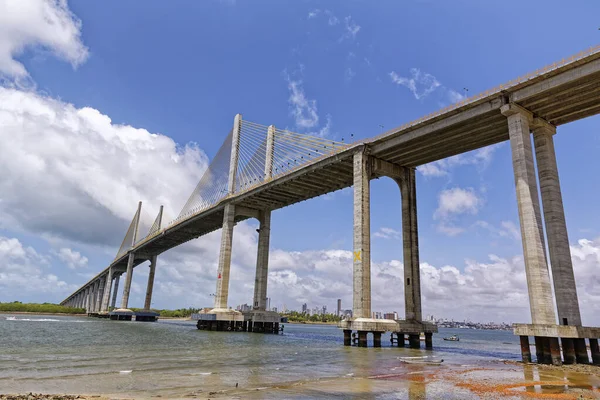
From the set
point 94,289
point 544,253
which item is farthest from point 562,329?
point 94,289

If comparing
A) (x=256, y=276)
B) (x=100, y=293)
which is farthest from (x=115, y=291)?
(x=256, y=276)

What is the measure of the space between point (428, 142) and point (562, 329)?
69.6 ft

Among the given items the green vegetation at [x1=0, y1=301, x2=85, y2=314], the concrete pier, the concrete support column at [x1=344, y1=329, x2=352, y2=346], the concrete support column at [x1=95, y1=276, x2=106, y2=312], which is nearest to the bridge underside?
the concrete pier

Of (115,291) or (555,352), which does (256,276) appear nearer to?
(555,352)

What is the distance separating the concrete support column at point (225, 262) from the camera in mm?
61656

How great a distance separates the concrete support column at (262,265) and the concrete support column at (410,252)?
27.8m

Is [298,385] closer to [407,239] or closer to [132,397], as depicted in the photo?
[132,397]

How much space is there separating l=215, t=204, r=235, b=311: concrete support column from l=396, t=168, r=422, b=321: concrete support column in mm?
29802

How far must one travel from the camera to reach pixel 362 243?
1515 inches

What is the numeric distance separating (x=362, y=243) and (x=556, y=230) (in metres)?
16.1

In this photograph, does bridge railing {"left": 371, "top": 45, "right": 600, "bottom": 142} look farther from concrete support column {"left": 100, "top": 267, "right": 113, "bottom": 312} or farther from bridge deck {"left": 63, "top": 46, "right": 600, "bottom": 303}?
concrete support column {"left": 100, "top": 267, "right": 113, "bottom": 312}

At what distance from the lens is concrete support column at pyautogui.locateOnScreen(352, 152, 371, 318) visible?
37344 mm

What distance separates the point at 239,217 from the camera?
7244cm

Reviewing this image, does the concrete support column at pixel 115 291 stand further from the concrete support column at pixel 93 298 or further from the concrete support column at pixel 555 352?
the concrete support column at pixel 555 352
